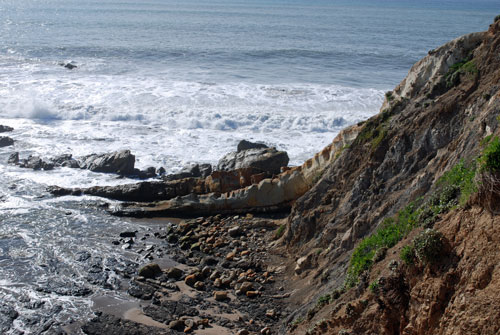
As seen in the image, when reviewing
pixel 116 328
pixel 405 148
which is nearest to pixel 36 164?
pixel 116 328

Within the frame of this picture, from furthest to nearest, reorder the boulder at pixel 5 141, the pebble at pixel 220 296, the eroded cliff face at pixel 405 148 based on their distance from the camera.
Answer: the boulder at pixel 5 141, the pebble at pixel 220 296, the eroded cliff face at pixel 405 148

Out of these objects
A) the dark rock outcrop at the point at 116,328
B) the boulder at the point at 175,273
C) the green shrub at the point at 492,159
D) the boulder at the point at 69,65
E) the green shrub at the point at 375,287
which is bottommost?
the dark rock outcrop at the point at 116,328

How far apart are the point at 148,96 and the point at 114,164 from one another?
52.3ft

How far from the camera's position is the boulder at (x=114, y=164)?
82.8 ft

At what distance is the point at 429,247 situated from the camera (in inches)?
343

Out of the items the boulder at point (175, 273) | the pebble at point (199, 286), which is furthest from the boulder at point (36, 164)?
the pebble at point (199, 286)

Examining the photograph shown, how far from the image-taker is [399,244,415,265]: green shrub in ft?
30.0

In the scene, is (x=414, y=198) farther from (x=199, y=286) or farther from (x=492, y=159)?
(x=199, y=286)

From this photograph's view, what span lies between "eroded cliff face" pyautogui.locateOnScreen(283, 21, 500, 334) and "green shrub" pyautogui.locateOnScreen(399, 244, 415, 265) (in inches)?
9.9

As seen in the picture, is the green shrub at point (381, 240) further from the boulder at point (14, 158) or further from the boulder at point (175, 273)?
the boulder at point (14, 158)

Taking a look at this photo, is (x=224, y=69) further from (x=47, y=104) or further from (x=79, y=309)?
(x=79, y=309)

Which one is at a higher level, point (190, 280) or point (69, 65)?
point (69, 65)

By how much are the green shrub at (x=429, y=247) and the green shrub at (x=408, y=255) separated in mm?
155

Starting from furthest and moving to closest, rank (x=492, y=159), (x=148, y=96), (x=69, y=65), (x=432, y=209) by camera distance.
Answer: (x=69, y=65)
(x=148, y=96)
(x=432, y=209)
(x=492, y=159)
